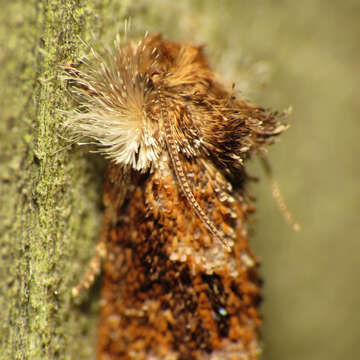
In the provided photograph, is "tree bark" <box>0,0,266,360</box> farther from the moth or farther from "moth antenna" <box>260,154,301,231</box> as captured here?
"moth antenna" <box>260,154,301,231</box>

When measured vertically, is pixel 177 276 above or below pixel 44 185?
below

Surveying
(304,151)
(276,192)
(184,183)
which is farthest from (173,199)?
(304,151)

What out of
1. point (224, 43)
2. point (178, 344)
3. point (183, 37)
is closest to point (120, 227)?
point (178, 344)

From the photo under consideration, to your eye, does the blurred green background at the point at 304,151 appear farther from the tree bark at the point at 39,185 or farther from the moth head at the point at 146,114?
the tree bark at the point at 39,185

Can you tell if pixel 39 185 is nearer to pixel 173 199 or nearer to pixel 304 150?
pixel 173 199

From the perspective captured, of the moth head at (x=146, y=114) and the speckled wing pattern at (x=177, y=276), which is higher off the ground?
the moth head at (x=146, y=114)

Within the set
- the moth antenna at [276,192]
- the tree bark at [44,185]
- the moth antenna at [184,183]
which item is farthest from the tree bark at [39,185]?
the moth antenna at [276,192]
